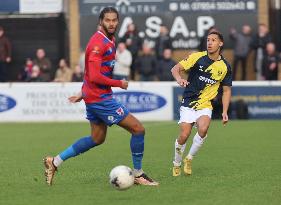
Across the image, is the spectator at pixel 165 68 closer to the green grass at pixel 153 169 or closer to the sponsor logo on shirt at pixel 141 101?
the sponsor logo on shirt at pixel 141 101

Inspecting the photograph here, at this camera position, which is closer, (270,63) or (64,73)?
(270,63)

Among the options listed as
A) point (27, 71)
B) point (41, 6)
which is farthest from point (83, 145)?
point (41, 6)

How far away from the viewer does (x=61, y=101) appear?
23.9m

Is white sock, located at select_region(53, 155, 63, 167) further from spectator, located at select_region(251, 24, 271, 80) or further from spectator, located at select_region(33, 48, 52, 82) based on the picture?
spectator, located at select_region(33, 48, 52, 82)

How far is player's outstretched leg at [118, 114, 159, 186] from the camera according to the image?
10.5m

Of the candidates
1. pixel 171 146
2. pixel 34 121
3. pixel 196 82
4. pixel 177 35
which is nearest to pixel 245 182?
pixel 196 82

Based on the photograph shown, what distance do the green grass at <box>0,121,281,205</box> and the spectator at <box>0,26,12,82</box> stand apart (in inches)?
268

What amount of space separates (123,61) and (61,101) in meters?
2.50

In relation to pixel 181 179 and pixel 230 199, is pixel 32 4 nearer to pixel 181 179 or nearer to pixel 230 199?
pixel 181 179

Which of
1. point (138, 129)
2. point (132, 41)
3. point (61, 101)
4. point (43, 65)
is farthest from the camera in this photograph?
point (43, 65)

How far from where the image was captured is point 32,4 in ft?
90.7

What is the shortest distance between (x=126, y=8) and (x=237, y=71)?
3930 millimetres

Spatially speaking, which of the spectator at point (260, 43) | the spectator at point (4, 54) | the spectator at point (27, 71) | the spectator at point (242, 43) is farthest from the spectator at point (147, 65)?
the spectator at point (4, 54)

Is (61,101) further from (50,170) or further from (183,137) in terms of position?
(50,170)
